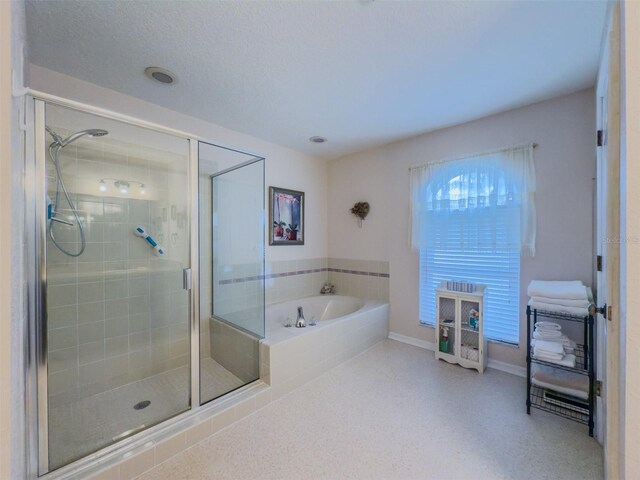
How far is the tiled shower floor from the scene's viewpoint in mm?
1533

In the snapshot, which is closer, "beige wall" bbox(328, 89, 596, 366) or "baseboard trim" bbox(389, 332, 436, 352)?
"beige wall" bbox(328, 89, 596, 366)

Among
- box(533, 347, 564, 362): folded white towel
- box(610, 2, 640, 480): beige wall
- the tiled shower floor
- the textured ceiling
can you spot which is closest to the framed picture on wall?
the textured ceiling

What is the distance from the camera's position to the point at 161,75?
1.96 meters

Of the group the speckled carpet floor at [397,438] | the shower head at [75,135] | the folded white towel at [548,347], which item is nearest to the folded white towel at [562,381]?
the speckled carpet floor at [397,438]

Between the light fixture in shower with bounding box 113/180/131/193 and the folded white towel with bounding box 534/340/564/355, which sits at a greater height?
the light fixture in shower with bounding box 113/180/131/193

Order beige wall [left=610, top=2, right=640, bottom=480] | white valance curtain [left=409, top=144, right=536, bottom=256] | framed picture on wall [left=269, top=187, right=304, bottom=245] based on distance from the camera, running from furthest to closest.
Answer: framed picture on wall [left=269, top=187, right=304, bottom=245] → white valance curtain [left=409, top=144, right=536, bottom=256] → beige wall [left=610, top=2, right=640, bottom=480]

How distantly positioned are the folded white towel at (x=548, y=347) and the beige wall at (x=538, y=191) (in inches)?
24.4

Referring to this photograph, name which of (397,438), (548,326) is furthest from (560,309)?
(397,438)

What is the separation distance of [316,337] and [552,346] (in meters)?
1.78

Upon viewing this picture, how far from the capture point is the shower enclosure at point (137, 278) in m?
1.73

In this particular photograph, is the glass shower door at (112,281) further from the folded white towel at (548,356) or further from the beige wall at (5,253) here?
the folded white towel at (548,356)

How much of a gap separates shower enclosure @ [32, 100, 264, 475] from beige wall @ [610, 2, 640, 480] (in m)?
2.11

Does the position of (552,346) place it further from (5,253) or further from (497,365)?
(5,253)

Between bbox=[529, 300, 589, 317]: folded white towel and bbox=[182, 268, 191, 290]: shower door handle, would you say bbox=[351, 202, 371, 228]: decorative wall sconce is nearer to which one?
bbox=[529, 300, 589, 317]: folded white towel
